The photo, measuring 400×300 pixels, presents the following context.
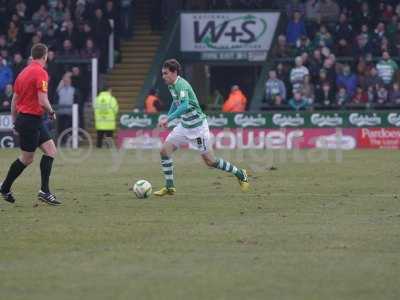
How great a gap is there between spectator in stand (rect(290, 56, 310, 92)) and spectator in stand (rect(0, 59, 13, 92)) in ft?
27.1

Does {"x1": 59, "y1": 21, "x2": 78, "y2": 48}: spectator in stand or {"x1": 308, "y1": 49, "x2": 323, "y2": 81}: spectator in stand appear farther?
{"x1": 59, "y1": 21, "x2": 78, "y2": 48}: spectator in stand

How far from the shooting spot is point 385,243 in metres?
11.0

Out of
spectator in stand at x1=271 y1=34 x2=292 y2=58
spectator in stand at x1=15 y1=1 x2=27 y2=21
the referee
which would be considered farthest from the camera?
spectator in stand at x1=15 y1=1 x2=27 y2=21

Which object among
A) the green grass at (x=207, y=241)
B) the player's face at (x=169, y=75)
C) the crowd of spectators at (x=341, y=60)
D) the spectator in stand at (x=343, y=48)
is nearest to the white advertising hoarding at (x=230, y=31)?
the crowd of spectators at (x=341, y=60)

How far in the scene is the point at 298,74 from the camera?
1222 inches

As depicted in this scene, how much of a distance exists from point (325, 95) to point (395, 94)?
1.91m

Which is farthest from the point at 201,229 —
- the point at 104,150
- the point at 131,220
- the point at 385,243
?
the point at 104,150

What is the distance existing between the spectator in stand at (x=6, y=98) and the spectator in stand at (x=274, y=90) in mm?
7379

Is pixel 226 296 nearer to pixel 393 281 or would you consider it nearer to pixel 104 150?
pixel 393 281

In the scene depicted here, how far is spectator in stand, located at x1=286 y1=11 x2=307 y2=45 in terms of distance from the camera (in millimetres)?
32719

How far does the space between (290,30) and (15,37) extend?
27.5 ft

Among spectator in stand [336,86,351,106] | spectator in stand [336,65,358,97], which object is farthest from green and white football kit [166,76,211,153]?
spectator in stand [336,65,358,97]

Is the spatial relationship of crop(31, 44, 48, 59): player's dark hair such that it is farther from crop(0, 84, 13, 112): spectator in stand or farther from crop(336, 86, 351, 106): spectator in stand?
crop(0, 84, 13, 112): spectator in stand

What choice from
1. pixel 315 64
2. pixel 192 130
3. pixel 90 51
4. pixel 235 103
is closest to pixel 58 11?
pixel 90 51
